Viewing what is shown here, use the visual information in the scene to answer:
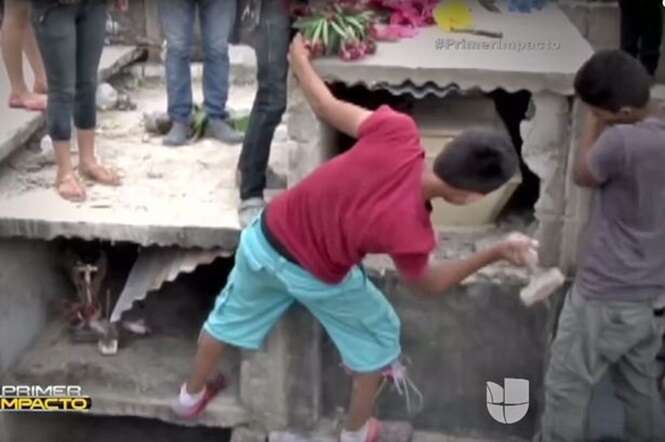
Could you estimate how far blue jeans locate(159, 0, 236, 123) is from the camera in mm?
5109

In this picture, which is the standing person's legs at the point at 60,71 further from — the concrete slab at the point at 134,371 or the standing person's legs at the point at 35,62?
the standing person's legs at the point at 35,62

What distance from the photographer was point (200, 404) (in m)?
4.67

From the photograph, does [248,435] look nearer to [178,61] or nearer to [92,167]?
[92,167]

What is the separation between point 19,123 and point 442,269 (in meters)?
2.39

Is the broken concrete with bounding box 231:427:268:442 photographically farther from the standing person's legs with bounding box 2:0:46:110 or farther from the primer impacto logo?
the standing person's legs with bounding box 2:0:46:110

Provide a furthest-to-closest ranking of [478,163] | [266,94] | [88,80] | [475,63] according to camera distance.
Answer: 1. [88,80]
2. [266,94]
3. [475,63]
4. [478,163]

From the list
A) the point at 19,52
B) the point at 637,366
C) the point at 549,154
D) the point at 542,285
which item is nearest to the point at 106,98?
the point at 19,52

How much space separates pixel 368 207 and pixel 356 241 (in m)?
0.13

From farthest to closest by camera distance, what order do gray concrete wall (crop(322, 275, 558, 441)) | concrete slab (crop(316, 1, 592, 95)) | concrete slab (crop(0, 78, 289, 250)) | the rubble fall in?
the rubble → concrete slab (crop(0, 78, 289, 250)) → gray concrete wall (crop(322, 275, 558, 441)) → concrete slab (crop(316, 1, 592, 95))

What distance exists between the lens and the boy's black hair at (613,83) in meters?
3.71

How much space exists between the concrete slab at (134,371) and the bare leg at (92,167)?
2.23ft

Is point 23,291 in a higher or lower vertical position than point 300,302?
lower

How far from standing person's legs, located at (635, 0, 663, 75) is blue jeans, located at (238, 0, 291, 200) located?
1635 millimetres

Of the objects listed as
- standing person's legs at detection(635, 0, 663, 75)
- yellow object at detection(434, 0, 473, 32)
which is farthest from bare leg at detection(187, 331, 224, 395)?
standing person's legs at detection(635, 0, 663, 75)
